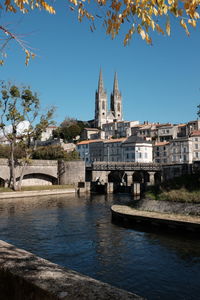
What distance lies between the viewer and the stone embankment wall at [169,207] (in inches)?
921

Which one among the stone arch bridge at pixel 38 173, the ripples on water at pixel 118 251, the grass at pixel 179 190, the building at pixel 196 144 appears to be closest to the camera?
the ripples on water at pixel 118 251

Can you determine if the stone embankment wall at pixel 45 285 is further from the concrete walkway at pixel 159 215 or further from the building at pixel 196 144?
the building at pixel 196 144

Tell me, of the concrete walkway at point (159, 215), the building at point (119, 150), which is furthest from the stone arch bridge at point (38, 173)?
the building at point (119, 150)

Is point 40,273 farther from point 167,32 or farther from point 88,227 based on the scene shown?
point 88,227

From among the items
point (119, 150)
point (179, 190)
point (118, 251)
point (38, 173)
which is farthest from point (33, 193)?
point (119, 150)

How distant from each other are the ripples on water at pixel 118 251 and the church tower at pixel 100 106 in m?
155

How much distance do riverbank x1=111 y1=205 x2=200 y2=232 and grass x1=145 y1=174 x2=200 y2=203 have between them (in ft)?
7.10

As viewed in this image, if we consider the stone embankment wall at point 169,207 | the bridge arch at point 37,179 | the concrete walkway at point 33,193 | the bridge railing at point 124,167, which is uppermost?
the bridge railing at point 124,167

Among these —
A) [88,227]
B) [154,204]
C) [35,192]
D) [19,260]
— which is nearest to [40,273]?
[19,260]

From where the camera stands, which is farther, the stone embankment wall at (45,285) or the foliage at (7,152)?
the foliage at (7,152)

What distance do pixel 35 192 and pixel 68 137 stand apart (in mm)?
98570

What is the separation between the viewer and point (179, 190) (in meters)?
27.0

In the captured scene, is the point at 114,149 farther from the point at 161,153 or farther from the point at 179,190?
the point at 179,190

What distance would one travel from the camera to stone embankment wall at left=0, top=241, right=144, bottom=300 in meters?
4.39
